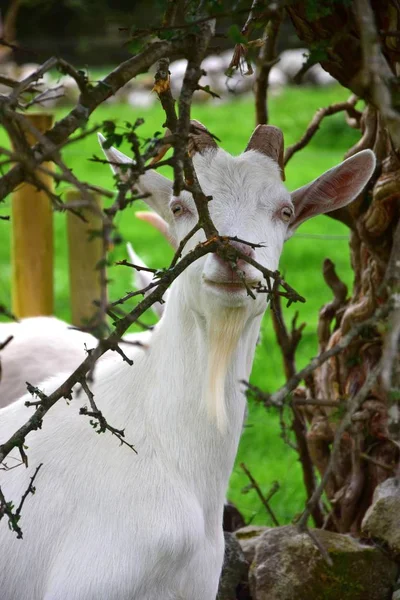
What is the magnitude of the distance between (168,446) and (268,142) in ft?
2.86

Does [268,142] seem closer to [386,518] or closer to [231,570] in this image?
[386,518]

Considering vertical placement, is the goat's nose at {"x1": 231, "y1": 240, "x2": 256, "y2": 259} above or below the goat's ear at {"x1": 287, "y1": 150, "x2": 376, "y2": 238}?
below

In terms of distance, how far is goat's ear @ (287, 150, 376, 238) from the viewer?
287 cm

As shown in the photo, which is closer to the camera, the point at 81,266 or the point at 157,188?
the point at 157,188

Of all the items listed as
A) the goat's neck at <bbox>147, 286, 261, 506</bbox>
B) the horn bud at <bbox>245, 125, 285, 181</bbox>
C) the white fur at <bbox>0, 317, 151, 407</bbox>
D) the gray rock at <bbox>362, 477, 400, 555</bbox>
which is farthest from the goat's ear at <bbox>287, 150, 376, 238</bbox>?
the white fur at <bbox>0, 317, 151, 407</bbox>

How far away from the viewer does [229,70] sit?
2377 millimetres

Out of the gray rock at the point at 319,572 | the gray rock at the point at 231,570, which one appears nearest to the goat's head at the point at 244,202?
the gray rock at the point at 319,572

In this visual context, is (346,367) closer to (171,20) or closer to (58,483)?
(58,483)

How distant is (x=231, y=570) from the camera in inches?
130

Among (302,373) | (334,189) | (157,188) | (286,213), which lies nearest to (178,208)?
(157,188)

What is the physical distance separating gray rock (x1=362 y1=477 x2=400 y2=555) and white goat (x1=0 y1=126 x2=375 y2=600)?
0.61 m

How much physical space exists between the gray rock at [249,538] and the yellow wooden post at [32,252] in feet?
6.39

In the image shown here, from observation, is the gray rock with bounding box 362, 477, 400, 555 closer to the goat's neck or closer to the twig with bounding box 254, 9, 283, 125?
the goat's neck

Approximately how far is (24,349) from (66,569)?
1593 mm
